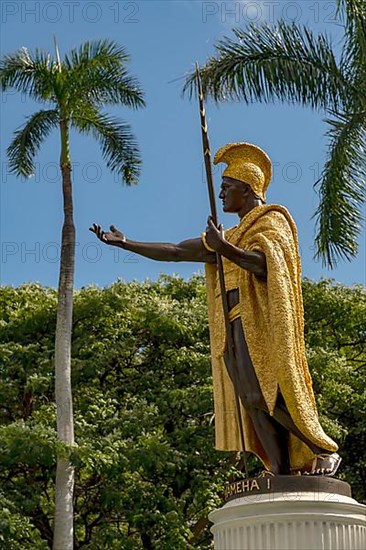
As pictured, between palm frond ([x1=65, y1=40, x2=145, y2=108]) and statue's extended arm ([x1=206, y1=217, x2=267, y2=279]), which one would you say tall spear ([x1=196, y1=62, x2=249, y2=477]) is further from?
palm frond ([x1=65, y1=40, x2=145, y2=108])

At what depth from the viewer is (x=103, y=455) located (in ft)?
49.6

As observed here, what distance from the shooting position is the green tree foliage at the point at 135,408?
1578 centimetres

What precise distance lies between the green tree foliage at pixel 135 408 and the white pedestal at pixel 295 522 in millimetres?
8102

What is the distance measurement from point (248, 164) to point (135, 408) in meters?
9.53

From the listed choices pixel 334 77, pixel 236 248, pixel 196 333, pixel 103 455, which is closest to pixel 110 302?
pixel 196 333

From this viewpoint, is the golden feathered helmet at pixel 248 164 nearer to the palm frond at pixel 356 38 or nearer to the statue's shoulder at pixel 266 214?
the statue's shoulder at pixel 266 214

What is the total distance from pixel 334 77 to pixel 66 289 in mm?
5652

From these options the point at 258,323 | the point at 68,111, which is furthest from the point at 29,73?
the point at 258,323

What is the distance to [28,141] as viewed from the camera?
732 inches

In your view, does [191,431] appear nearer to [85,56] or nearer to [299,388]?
[85,56]

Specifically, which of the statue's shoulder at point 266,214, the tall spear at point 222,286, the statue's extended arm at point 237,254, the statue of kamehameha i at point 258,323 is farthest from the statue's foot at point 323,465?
the statue's shoulder at point 266,214

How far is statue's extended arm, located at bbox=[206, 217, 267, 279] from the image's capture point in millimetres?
7383

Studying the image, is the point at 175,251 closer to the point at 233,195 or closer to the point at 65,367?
the point at 233,195

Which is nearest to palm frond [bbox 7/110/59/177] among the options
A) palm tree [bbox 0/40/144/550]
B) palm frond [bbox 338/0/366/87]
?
palm tree [bbox 0/40/144/550]
